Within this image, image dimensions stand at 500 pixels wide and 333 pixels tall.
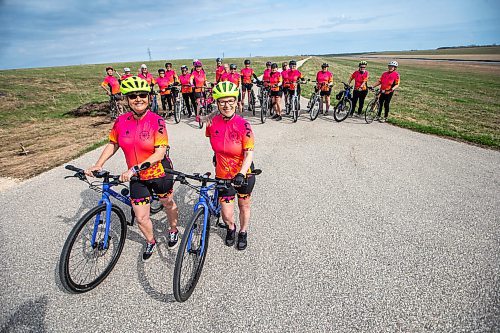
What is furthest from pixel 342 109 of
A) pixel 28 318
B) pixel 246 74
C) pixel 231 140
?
pixel 28 318

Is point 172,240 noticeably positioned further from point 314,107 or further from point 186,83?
point 314,107

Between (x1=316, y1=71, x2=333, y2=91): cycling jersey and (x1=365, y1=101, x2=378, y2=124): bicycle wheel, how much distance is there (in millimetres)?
1913

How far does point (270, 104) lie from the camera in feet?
39.6

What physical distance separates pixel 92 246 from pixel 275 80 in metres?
9.22

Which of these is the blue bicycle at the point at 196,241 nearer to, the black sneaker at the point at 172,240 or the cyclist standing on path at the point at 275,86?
the black sneaker at the point at 172,240

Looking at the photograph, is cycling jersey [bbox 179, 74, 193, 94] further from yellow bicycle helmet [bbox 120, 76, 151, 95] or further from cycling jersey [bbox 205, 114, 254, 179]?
cycling jersey [bbox 205, 114, 254, 179]

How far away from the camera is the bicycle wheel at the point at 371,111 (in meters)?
10.3

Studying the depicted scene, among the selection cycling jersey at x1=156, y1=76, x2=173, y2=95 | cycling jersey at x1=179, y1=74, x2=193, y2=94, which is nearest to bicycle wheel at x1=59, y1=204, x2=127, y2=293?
cycling jersey at x1=179, y1=74, x2=193, y2=94

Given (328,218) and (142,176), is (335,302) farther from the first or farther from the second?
(142,176)

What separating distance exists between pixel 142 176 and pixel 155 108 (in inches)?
368

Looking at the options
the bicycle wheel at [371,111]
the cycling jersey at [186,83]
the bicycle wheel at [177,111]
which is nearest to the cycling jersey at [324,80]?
the bicycle wheel at [371,111]

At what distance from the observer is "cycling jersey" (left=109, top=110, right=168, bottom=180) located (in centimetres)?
298

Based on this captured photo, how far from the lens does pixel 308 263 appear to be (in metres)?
3.43

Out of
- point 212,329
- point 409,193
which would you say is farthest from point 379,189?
point 212,329
